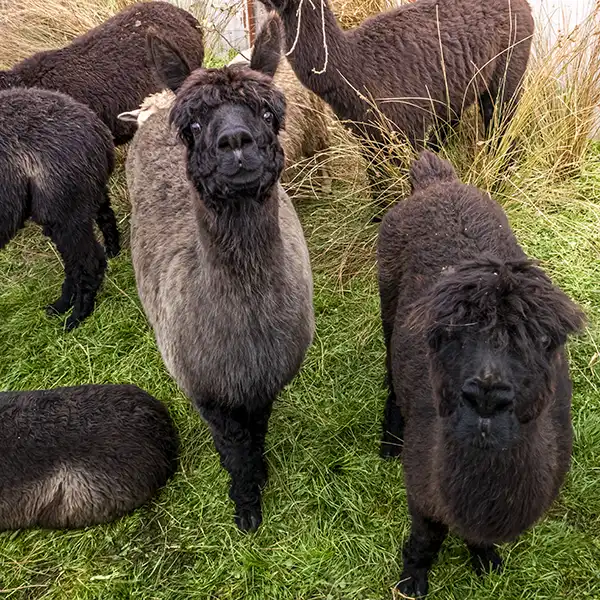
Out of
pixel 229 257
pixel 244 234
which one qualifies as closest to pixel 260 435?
pixel 229 257

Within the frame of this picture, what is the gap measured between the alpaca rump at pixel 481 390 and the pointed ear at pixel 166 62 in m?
1.28

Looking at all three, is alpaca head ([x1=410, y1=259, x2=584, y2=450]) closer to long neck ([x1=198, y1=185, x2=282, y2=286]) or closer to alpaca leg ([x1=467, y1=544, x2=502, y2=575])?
long neck ([x1=198, y1=185, x2=282, y2=286])

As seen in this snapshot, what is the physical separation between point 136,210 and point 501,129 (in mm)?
2674

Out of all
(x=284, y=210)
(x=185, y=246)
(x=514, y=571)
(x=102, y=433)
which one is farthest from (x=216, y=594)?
(x=284, y=210)

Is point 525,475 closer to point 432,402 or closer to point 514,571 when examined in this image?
point 432,402

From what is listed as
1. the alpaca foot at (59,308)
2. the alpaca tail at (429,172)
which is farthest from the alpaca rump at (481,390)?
the alpaca foot at (59,308)

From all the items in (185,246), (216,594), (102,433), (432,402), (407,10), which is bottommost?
(216,594)

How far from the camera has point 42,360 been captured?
4344 millimetres

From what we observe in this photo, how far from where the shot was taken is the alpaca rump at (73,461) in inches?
124

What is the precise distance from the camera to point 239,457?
3.09 meters

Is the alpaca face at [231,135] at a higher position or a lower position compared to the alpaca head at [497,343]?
higher

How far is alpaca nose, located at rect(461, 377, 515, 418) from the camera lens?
5.82 feet

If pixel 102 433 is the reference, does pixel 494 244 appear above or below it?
above

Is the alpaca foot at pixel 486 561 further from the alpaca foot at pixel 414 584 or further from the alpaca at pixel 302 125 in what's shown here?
the alpaca at pixel 302 125
